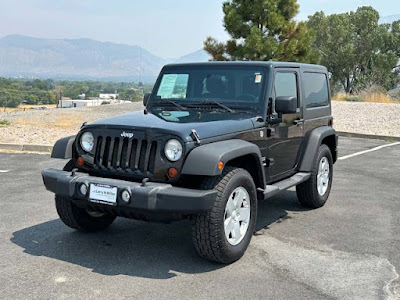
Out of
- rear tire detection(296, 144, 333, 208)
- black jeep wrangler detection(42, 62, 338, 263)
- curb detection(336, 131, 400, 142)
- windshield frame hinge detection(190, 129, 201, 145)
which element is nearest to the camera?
black jeep wrangler detection(42, 62, 338, 263)

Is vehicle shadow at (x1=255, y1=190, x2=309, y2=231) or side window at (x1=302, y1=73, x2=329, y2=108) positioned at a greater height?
side window at (x1=302, y1=73, x2=329, y2=108)

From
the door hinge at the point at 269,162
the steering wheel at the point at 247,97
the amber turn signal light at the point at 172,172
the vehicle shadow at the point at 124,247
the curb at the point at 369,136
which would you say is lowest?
the vehicle shadow at the point at 124,247

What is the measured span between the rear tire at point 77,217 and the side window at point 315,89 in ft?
9.87

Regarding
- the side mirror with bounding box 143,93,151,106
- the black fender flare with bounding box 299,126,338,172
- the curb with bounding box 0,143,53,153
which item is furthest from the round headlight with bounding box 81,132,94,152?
the curb with bounding box 0,143,53,153

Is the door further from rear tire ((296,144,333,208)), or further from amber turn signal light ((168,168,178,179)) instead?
amber turn signal light ((168,168,178,179))

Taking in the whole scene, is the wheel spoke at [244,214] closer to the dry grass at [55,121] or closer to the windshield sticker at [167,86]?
the windshield sticker at [167,86]

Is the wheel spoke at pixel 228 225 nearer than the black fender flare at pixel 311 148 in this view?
Yes

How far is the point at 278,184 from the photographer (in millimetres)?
5422

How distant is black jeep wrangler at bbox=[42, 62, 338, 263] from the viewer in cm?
405

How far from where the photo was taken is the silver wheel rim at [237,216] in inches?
171

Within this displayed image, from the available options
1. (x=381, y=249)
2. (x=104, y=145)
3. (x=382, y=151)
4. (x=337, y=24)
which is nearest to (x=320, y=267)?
(x=381, y=249)

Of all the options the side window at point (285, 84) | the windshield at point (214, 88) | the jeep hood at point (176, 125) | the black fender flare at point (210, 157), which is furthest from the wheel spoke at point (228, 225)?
the side window at point (285, 84)

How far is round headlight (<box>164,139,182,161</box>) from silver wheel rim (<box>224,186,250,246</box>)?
610mm

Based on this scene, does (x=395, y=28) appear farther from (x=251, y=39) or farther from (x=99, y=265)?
(x=99, y=265)
